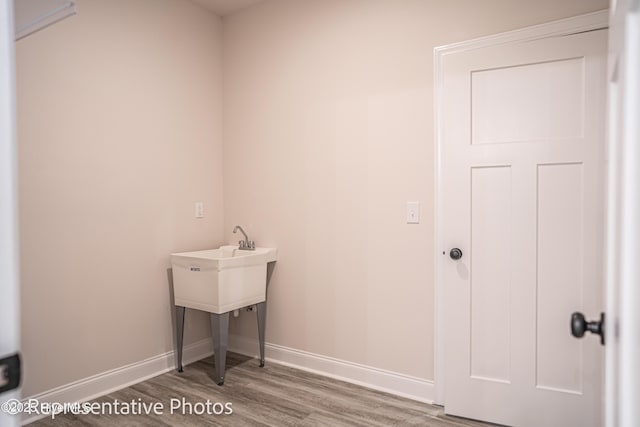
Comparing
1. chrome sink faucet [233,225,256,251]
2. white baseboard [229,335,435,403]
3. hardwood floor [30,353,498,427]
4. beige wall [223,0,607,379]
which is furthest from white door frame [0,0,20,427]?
chrome sink faucet [233,225,256,251]

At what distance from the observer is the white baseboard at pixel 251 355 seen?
2.62m

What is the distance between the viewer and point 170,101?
3229mm

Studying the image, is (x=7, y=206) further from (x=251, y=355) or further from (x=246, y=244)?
(x=251, y=355)

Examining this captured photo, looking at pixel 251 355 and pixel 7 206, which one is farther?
pixel 251 355

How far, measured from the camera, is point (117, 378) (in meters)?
2.85

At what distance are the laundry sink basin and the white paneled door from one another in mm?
1350

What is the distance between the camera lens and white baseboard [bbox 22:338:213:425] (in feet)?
8.27

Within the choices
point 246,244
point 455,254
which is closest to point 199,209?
point 246,244

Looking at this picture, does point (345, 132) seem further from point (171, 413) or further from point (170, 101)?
point (171, 413)

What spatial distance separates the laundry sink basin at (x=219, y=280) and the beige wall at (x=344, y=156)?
0.23 metres

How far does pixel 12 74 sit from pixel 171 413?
7.85 feet

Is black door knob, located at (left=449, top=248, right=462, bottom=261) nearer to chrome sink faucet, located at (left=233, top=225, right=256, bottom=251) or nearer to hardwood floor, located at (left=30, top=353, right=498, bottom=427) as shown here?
hardwood floor, located at (left=30, top=353, right=498, bottom=427)

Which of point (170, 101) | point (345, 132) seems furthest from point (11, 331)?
point (170, 101)

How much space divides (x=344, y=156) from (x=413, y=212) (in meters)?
0.64
